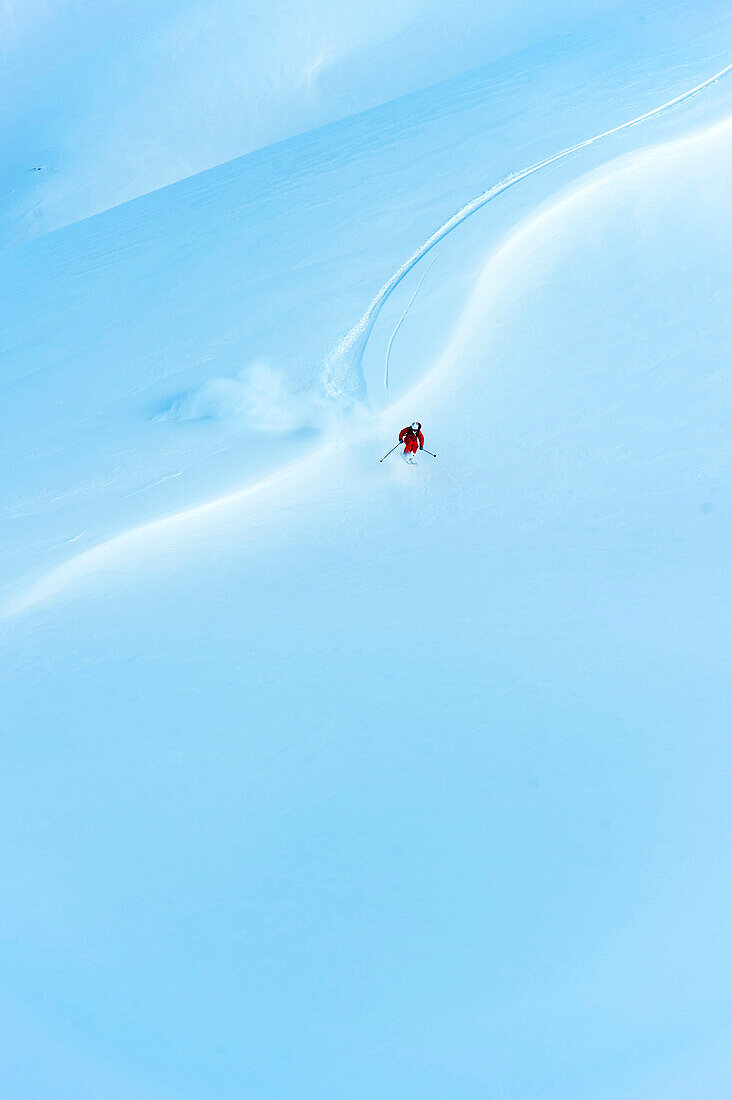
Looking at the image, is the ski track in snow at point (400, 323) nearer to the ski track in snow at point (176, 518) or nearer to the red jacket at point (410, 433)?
the ski track in snow at point (176, 518)

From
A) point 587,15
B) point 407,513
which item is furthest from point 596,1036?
point 587,15

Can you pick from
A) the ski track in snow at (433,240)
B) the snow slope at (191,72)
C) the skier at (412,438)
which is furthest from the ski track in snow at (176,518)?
the snow slope at (191,72)

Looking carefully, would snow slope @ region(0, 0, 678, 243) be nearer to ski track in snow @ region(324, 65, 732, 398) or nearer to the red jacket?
ski track in snow @ region(324, 65, 732, 398)

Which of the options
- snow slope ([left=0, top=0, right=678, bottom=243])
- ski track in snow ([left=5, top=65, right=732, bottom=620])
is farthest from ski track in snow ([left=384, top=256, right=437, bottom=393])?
snow slope ([left=0, top=0, right=678, bottom=243])

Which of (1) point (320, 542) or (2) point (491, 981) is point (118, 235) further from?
(2) point (491, 981)

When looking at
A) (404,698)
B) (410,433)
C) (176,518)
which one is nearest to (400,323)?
(410,433)

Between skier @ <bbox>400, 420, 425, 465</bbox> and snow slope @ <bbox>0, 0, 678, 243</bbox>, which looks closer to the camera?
skier @ <bbox>400, 420, 425, 465</bbox>
